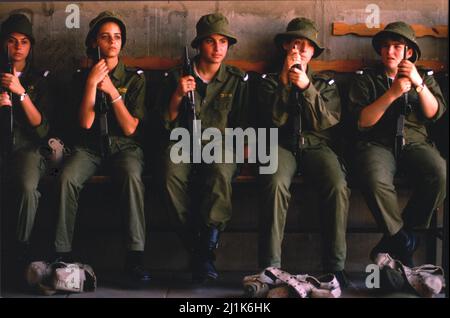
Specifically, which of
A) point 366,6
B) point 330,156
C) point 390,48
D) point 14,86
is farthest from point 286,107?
point 14,86

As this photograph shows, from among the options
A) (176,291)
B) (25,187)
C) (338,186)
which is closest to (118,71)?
(25,187)

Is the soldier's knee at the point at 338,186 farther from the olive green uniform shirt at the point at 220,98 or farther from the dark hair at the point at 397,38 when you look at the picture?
the dark hair at the point at 397,38

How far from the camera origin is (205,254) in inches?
159

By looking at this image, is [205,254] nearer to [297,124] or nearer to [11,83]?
[297,124]

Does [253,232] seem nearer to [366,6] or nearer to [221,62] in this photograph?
[221,62]

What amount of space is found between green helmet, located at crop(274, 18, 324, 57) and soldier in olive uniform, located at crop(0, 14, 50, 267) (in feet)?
5.69

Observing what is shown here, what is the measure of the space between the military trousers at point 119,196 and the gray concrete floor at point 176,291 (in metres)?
0.28

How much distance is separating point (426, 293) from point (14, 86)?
9.54ft

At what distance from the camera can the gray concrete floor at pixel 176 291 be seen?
13.0ft

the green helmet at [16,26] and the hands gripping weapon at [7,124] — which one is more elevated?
the green helmet at [16,26]

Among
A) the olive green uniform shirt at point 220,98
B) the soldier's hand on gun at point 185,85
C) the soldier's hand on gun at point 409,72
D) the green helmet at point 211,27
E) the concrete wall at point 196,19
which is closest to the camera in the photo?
the soldier's hand on gun at point 409,72

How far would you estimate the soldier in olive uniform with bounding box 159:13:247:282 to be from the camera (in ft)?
13.2

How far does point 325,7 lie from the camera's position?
4770 mm

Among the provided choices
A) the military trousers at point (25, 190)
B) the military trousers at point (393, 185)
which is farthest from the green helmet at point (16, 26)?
the military trousers at point (393, 185)
